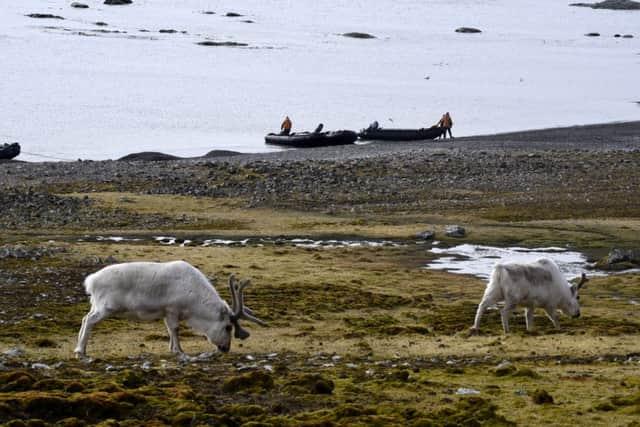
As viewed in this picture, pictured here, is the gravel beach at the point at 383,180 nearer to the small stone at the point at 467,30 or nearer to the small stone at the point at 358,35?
the small stone at the point at 358,35

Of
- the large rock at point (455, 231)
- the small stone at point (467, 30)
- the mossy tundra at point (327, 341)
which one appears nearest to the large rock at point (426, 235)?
the mossy tundra at point (327, 341)

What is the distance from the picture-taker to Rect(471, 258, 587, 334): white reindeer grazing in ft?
63.1

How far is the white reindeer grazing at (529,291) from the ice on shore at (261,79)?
41610 mm

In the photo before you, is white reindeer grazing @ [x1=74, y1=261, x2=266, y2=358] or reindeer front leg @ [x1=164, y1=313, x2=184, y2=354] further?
reindeer front leg @ [x1=164, y1=313, x2=184, y2=354]

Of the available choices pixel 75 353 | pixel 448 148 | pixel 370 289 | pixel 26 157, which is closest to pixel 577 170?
pixel 448 148

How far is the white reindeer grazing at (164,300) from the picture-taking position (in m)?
15.8

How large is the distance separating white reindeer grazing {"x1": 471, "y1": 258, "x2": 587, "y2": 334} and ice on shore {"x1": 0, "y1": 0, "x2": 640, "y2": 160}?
137 ft

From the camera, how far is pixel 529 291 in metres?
19.5

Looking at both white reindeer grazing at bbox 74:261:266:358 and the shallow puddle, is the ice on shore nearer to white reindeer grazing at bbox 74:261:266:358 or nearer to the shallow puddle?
the shallow puddle

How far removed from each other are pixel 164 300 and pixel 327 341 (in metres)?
3.48

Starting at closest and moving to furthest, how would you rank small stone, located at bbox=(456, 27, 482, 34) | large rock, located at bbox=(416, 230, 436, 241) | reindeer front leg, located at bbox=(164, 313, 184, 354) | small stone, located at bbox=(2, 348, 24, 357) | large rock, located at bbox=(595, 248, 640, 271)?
small stone, located at bbox=(2, 348, 24, 357), reindeer front leg, located at bbox=(164, 313, 184, 354), large rock, located at bbox=(595, 248, 640, 271), large rock, located at bbox=(416, 230, 436, 241), small stone, located at bbox=(456, 27, 482, 34)

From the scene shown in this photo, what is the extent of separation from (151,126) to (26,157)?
1637 cm

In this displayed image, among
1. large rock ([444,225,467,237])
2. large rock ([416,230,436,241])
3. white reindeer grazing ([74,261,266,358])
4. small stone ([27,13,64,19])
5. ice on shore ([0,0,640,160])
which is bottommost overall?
large rock ([416,230,436,241])

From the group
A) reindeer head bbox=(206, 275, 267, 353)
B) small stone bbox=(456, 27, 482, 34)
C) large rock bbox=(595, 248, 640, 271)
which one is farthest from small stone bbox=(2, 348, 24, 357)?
small stone bbox=(456, 27, 482, 34)
